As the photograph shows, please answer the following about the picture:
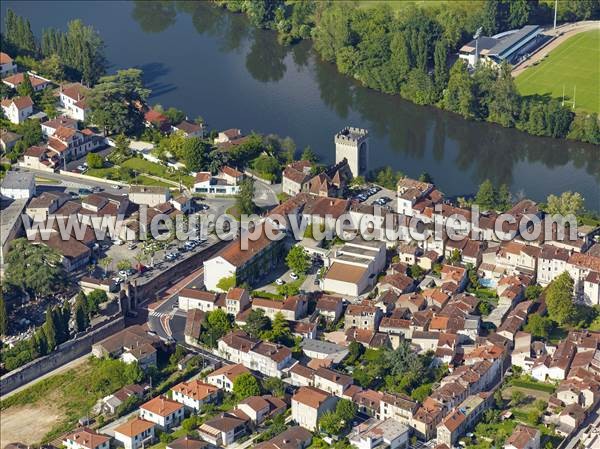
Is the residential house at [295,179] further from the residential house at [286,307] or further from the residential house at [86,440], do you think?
the residential house at [86,440]

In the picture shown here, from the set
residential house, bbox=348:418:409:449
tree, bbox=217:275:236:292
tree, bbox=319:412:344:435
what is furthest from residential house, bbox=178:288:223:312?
residential house, bbox=348:418:409:449

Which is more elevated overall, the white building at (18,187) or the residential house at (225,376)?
the white building at (18,187)

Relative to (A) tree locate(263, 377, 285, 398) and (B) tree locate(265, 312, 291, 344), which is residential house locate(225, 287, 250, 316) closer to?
(B) tree locate(265, 312, 291, 344)

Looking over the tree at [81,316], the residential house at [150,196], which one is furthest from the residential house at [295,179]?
the tree at [81,316]

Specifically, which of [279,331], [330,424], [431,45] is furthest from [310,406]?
[431,45]

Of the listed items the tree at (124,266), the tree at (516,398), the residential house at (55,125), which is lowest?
the tree at (516,398)

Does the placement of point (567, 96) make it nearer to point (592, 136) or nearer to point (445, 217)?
point (592, 136)

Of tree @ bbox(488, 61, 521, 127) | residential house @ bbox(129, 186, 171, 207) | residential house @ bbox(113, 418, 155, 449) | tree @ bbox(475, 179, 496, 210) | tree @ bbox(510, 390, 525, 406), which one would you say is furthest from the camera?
tree @ bbox(488, 61, 521, 127)
